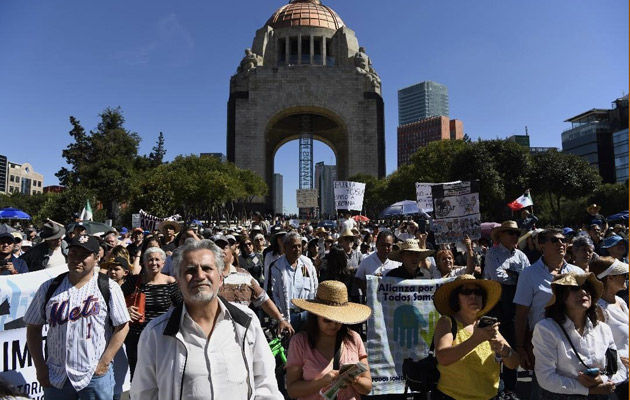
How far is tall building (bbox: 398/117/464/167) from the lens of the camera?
159500 mm

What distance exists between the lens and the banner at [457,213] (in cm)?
698

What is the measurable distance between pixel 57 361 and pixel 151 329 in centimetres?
159

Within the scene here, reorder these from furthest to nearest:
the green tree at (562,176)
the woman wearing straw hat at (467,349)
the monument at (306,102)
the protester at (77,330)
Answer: the monument at (306,102) → the green tree at (562,176) → the protester at (77,330) → the woman wearing straw hat at (467,349)

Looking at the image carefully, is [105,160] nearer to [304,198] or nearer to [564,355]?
[304,198]

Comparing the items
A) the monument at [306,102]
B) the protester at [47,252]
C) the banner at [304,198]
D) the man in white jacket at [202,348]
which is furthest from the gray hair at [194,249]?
the monument at [306,102]

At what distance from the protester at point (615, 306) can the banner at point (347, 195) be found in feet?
35.2

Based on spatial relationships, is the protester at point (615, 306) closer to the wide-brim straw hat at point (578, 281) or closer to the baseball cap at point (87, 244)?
the wide-brim straw hat at point (578, 281)

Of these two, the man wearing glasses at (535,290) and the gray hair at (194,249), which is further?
the man wearing glasses at (535,290)

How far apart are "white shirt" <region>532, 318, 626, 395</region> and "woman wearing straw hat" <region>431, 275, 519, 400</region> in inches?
8.1

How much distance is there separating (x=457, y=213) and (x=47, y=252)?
6437 millimetres

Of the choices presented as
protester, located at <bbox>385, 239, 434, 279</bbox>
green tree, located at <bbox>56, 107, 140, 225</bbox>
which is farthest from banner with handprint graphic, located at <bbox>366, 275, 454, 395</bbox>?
green tree, located at <bbox>56, 107, 140, 225</bbox>

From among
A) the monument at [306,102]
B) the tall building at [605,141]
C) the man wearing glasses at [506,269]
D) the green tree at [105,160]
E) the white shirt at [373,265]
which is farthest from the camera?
the tall building at [605,141]

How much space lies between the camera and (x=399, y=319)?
16.5ft

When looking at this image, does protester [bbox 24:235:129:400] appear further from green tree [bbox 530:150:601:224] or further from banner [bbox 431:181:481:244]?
green tree [bbox 530:150:601:224]
